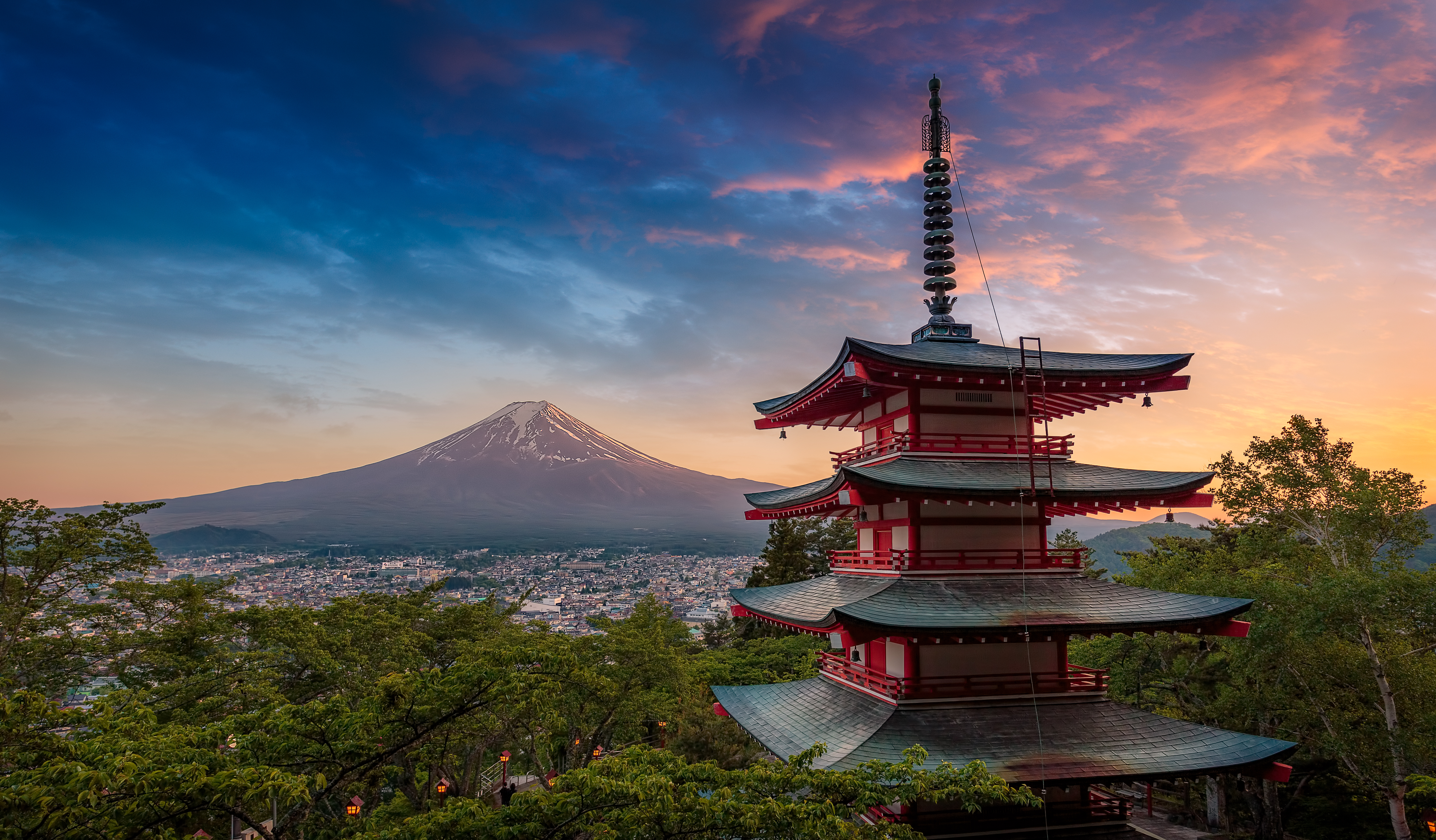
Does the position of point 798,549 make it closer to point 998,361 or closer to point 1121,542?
point 998,361

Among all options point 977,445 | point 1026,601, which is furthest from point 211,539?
point 1026,601

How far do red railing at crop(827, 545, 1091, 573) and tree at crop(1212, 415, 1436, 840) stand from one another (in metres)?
7.15

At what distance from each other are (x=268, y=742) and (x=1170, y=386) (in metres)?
14.7

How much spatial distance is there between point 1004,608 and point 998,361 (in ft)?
14.6

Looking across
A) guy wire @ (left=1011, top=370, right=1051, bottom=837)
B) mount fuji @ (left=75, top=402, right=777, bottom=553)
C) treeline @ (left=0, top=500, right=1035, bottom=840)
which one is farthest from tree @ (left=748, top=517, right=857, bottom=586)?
mount fuji @ (left=75, top=402, right=777, bottom=553)

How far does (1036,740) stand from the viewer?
425 inches

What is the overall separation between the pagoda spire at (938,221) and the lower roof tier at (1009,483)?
136 inches

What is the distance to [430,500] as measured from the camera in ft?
456

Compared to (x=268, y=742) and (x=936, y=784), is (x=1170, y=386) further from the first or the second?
(x=268, y=742)

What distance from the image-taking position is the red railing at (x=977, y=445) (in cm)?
1281

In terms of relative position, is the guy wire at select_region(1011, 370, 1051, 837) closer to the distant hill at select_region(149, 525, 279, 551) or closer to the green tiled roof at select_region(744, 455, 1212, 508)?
the green tiled roof at select_region(744, 455, 1212, 508)

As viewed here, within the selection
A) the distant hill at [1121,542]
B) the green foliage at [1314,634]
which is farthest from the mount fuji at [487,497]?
the green foliage at [1314,634]

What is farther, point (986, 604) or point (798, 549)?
point (798, 549)

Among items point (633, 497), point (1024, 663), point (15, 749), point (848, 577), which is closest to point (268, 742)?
point (15, 749)
